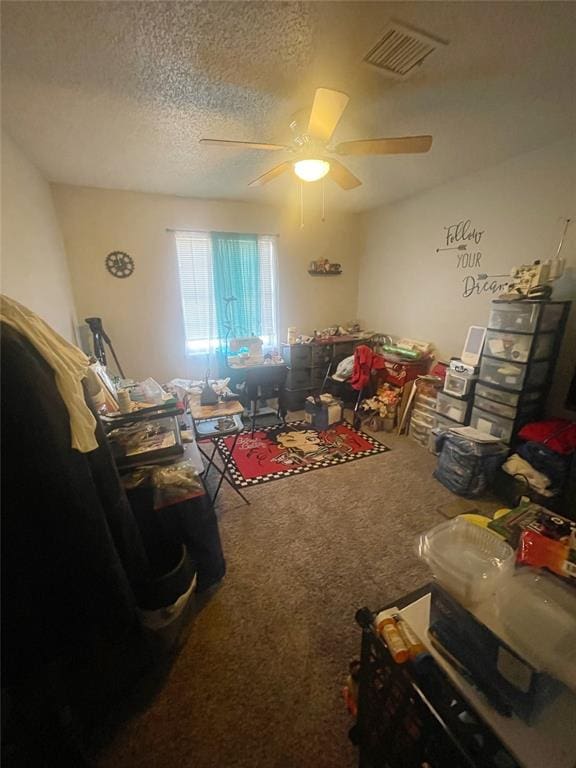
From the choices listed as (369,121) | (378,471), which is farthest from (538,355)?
(369,121)

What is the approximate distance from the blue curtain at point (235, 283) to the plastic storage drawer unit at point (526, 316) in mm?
2667

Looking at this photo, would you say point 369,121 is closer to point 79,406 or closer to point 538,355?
point 538,355

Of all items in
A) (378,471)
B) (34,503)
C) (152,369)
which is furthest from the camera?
(152,369)

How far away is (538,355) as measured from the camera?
7.55 feet

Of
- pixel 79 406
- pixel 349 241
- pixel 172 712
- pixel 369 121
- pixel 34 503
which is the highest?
pixel 369 121

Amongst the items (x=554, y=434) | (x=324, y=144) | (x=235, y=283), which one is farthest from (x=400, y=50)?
(x=235, y=283)

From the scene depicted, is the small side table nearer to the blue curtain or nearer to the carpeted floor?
the carpeted floor

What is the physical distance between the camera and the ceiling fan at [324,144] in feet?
4.77

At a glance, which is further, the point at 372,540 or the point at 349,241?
the point at 349,241

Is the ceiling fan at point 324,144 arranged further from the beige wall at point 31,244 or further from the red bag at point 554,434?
the red bag at point 554,434

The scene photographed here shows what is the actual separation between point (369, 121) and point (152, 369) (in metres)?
3.22

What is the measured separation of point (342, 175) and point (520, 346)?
181 centimetres

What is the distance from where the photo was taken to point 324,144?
1.78m

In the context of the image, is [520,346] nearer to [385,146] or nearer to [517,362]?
[517,362]
